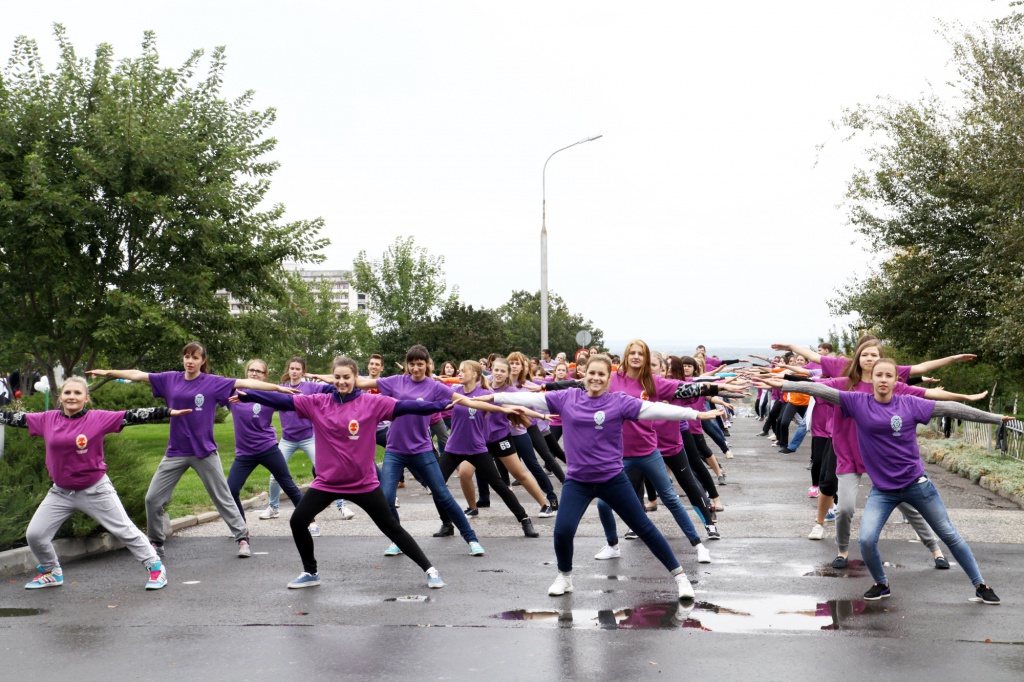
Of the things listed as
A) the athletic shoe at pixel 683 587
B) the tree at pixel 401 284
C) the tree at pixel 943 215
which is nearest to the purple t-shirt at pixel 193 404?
the athletic shoe at pixel 683 587

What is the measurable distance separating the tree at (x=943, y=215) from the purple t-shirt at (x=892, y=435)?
14.6m

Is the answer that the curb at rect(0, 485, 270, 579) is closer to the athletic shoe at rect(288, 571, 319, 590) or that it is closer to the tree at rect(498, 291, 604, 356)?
the athletic shoe at rect(288, 571, 319, 590)

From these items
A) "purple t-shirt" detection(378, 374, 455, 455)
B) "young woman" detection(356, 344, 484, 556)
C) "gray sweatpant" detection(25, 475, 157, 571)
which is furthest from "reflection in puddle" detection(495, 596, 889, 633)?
"gray sweatpant" detection(25, 475, 157, 571)

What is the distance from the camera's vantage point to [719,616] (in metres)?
7.06

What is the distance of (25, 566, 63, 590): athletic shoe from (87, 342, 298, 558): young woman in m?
1.24

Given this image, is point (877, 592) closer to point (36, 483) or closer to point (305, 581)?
point (305, 581)

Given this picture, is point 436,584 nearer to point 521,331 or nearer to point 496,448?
point 496,448

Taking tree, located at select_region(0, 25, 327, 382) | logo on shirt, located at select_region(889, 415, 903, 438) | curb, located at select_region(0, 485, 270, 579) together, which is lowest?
curb, located at select_region(0, 485, 270, 579)

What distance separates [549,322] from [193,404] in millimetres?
91468

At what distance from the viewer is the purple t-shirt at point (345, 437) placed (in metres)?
7.84

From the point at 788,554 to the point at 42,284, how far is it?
624 inches

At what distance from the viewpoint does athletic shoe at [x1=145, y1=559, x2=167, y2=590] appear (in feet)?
27.0

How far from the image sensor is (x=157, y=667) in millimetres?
5926

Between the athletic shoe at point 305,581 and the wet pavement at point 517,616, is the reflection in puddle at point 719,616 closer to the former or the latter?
the wet pavement at point 517,616
